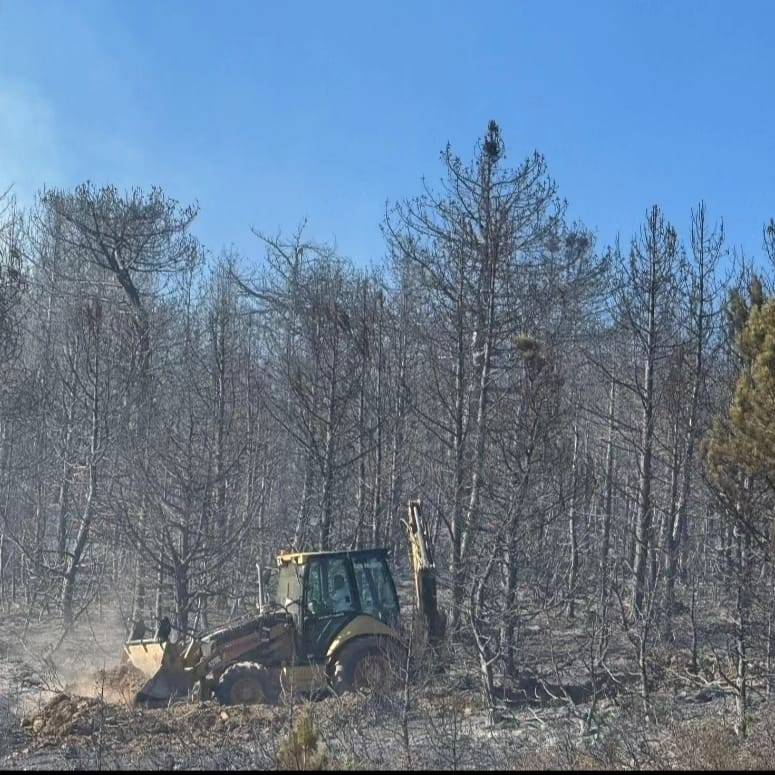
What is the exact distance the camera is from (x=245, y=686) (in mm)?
14031

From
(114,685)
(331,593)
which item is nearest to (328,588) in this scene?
(331,593)

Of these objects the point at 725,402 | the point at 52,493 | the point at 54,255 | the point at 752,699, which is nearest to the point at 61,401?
the point at 52,493

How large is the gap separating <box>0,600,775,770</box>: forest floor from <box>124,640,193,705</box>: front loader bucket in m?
0.40

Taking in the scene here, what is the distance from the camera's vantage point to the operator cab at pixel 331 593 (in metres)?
15.0

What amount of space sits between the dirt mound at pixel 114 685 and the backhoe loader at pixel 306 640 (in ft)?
Answer: 0.68

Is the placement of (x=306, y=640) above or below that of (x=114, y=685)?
above

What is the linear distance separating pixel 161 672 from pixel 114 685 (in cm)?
149

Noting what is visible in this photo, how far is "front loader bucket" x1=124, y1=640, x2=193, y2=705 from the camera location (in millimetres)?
13883

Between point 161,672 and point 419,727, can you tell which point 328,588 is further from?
point 419,727

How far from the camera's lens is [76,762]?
9.35m

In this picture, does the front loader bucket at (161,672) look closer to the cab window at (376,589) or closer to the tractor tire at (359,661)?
the tractor tire at (359,661)

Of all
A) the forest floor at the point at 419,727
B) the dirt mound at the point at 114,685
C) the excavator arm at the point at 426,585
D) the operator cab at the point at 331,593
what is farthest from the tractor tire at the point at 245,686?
the excavator arm at the point at 426,585

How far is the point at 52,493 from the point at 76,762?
22047 mm

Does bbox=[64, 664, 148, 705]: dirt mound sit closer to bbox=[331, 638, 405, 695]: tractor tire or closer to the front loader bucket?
the front loader bucket
